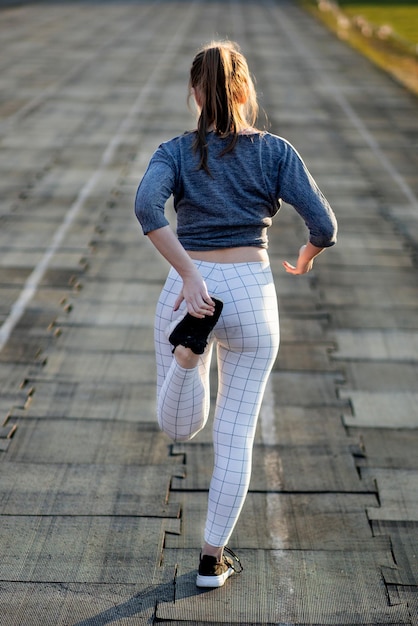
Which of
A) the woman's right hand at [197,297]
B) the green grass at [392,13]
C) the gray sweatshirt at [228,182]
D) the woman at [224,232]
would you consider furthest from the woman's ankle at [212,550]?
the green grass at [392,13]

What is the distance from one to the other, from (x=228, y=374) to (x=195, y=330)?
36cm

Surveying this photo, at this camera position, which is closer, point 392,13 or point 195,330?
point 195,330

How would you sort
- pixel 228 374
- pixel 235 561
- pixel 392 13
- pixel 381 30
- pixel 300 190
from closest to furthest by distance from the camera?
pixel 300 190 < pixel 228 374 < pixel 235 561 < pixel 381 30 < pixel 392 13

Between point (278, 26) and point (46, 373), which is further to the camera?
point (278, 26)

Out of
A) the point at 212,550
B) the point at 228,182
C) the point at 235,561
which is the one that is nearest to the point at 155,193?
the point at 228,182

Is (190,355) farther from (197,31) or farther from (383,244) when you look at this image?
(197,31)

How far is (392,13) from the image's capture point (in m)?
54.5

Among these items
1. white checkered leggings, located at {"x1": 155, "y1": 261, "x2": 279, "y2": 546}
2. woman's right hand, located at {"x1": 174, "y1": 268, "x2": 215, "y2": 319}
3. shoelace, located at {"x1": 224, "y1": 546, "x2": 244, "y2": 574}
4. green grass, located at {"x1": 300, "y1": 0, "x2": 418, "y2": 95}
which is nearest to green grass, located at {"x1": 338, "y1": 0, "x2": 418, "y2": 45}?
green grass, located at {"x1": 300, "y1": 0, "x2": 418, "y2": 95}

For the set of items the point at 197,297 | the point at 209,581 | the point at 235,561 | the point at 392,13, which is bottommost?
the point at 392,13

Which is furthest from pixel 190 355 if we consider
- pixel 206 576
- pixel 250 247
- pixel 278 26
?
pixel 278 26

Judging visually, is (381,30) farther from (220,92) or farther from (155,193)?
(155,193)

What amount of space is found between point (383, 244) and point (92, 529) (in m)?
7.20

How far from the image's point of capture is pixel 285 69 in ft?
89.6

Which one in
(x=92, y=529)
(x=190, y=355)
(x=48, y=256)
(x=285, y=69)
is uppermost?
(x=190, y=355)
